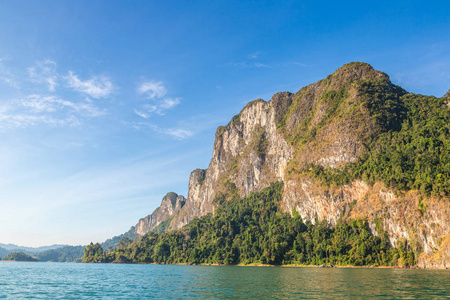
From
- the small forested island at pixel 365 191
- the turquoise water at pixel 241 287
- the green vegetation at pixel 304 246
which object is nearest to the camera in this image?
the turquoise water at pixel 241 287

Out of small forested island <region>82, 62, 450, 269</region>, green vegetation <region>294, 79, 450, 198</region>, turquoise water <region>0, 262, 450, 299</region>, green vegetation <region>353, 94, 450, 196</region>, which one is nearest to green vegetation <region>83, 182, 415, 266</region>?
small forested island <region>82, 62, 450, 269</region>

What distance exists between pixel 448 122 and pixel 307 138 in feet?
248

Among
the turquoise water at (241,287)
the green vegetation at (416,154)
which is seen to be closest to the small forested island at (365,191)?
the green vegetation at (416,154)

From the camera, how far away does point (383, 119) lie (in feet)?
538

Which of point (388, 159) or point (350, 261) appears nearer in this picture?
point (350, 261)

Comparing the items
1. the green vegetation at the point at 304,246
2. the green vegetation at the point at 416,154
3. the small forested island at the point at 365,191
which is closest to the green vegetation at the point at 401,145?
the green vegetation at the point at 416,154

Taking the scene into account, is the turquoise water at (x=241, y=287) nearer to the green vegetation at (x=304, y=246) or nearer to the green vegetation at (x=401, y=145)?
the green vegetation at (x=401, y=145)

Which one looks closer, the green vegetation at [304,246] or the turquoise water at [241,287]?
the turquoise water at [241,287]

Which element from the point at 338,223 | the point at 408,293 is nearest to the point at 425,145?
the point at 338,223

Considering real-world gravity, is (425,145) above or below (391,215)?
above

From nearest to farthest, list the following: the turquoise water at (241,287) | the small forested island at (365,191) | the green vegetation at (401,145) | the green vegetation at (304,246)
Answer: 1. the turquoise water at (241,287)
2. the small forested island at (365,191)
3. the green vegetation at (401,145)
4. the green vegetation at (304,246)

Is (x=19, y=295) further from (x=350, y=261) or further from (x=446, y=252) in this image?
(x=350, y=261)

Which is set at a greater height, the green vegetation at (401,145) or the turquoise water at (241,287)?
the green vegetation at (401,145)

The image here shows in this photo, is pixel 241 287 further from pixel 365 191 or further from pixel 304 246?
pixel 304 246
